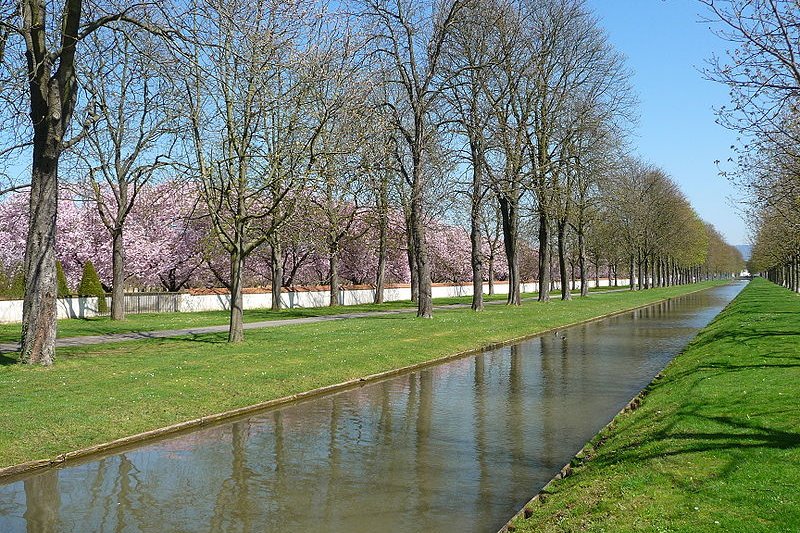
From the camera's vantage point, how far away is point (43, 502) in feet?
27.8

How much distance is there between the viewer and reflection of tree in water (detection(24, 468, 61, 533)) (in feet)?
25.2

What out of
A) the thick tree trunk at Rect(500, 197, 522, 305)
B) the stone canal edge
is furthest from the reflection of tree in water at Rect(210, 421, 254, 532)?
the thick tree trunk at Rect(500, 197, 522, 305)

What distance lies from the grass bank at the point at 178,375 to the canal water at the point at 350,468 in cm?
85

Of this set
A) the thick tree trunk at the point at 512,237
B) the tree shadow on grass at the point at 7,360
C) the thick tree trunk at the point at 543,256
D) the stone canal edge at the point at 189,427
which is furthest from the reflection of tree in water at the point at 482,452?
the thick tree trunk at the point at 543,256

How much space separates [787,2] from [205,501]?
15.0m

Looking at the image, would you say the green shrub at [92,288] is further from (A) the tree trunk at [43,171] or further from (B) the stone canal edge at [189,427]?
(B) the stone canal edge at [189,427]

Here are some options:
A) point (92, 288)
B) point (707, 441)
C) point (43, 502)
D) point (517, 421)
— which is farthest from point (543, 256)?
point (43, 502)

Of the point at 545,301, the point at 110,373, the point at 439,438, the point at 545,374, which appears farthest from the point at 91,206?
the point at 439,438

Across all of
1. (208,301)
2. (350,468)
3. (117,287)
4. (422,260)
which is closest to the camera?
(350,468)

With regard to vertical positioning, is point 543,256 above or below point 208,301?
above

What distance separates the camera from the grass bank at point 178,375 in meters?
11.4

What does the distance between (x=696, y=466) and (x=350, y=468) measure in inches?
174

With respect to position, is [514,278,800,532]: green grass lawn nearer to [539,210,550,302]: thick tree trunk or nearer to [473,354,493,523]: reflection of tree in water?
[473,354,493,523]: reflection of tree in water

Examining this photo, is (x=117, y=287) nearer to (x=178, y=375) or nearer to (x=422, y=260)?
(x=422, y=260)
